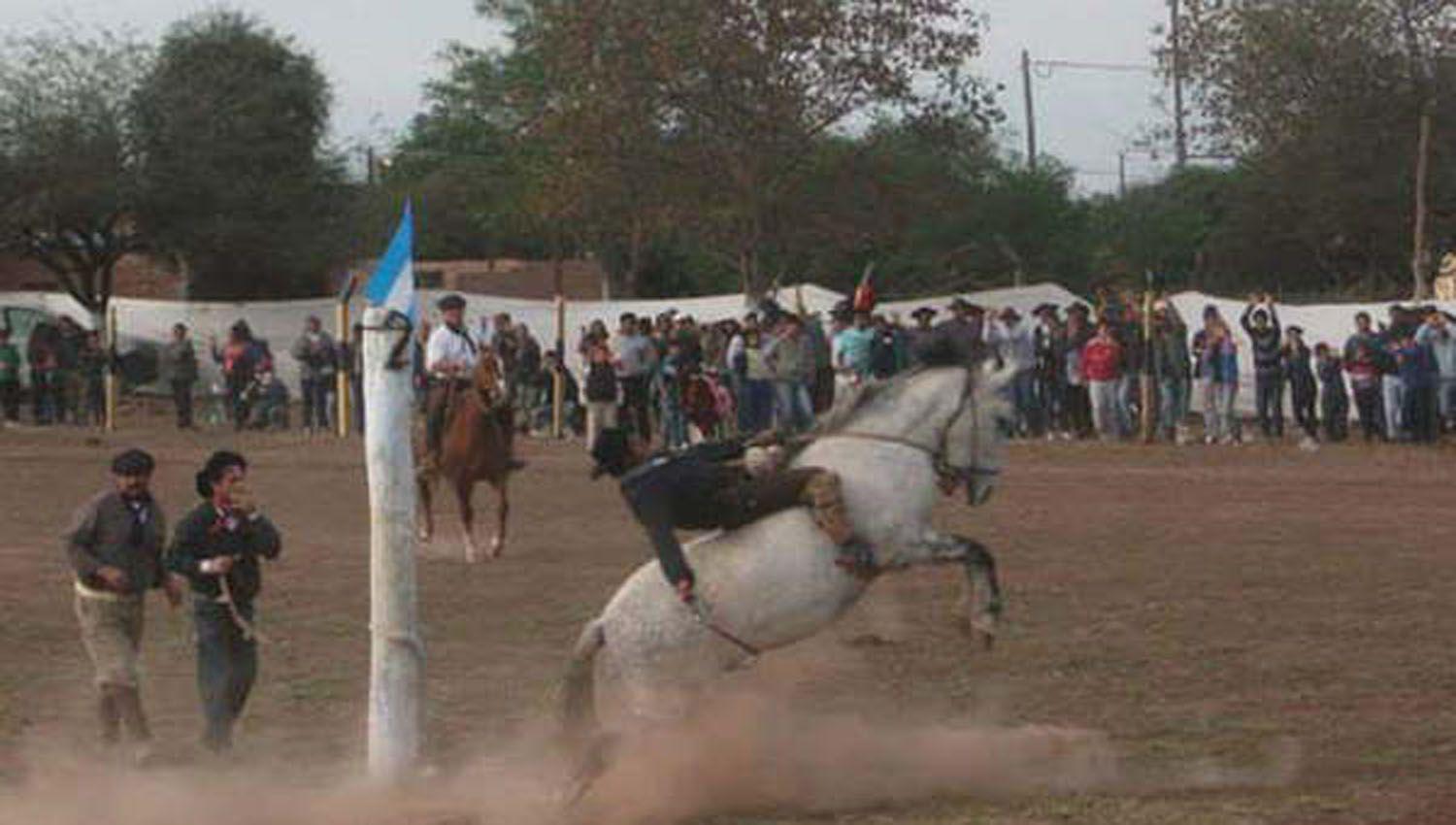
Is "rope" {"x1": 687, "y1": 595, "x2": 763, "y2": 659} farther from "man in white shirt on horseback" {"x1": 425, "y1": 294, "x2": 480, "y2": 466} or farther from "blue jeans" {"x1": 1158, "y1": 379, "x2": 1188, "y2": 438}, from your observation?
"blue jeans" {"x1": 1158, "y1": 379, "x2": 1188, "y2": 438}

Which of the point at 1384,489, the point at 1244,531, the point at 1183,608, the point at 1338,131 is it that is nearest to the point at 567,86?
the point at 1338,131

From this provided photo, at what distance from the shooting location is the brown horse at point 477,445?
2080 centimetres

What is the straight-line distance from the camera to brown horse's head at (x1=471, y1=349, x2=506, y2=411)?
69.2ft

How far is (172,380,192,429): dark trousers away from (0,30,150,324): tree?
434 inches

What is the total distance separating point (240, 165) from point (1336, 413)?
2944 cm

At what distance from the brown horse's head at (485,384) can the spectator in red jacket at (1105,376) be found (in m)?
12.4

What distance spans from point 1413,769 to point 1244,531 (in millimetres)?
10724

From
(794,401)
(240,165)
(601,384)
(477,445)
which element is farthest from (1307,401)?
(240,165)

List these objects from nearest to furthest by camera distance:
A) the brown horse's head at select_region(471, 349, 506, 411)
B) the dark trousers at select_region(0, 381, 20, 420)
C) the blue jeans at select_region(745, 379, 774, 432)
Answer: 1. the brown horse's head at select_region(471, 349, 506, 411)
2. the blue jeans at select_region(745, 379, 774, 432)
3. the dark trousers at select_region(0, 381, 20, 420)

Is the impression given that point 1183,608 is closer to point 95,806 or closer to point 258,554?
point 258,554

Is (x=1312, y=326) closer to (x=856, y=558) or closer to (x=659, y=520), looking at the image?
(x=856, y=558)

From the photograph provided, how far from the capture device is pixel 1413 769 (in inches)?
416

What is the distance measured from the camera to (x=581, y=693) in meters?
10.3

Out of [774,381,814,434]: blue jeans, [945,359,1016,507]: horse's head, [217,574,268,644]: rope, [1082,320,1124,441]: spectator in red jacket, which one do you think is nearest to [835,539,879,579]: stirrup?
[945,359,1016,507]: horse's head
